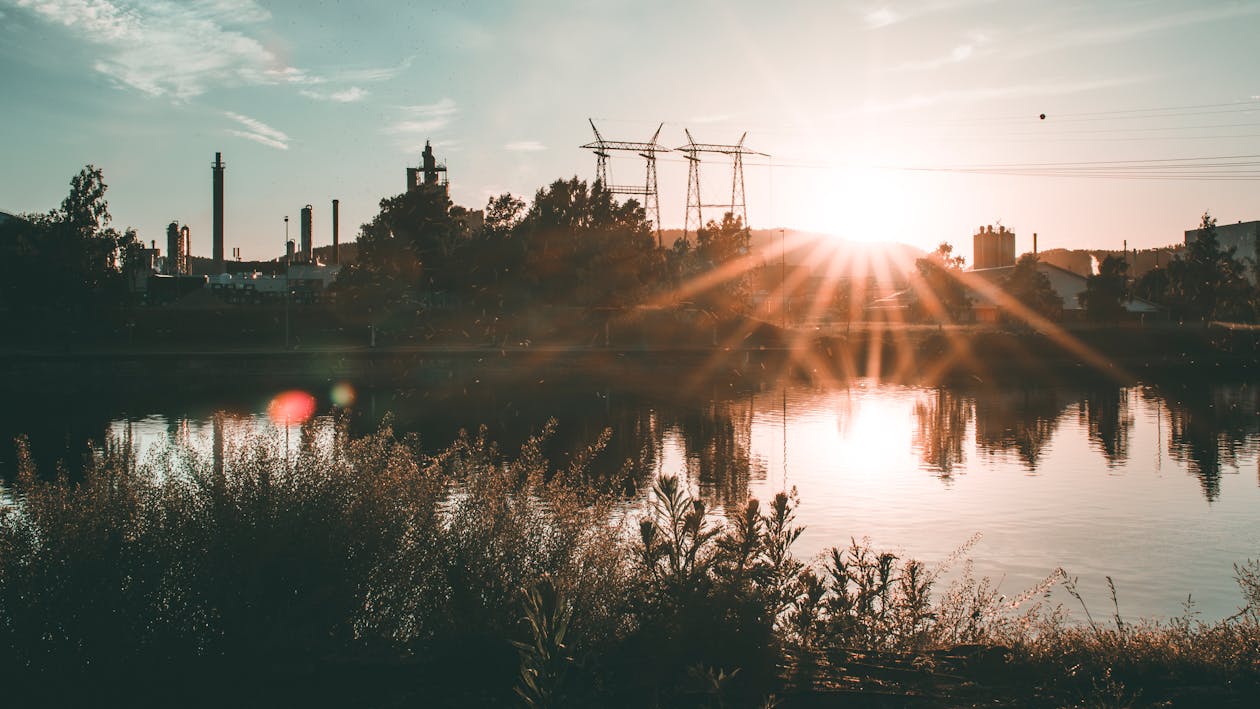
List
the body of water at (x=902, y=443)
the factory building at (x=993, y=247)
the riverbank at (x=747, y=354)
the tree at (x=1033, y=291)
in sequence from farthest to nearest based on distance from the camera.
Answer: the factory building at (x=993, y=247) → the tree at (x=1033, y=291) → the riverbank at (x=747, y=354) → the body of water at (x=902, y=443)

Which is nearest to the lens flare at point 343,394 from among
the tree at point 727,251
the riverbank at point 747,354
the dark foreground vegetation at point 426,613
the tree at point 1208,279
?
the riverbank at point 747,354

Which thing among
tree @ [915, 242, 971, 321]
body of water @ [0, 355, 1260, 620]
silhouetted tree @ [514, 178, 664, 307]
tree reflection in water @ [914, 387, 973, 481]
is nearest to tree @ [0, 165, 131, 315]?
body of water @ [0, 355, 1260, 620]

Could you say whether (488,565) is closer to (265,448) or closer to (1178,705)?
(265,448)

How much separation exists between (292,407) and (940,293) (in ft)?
256

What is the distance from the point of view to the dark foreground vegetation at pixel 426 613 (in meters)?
7.73

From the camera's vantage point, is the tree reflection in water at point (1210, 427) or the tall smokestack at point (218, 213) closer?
the tree reflection in water at point (1210, 427)

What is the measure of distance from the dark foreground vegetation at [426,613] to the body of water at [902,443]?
8.44 ft

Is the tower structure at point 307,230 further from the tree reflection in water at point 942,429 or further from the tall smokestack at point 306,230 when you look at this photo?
the tree reflection in water at point 942,429

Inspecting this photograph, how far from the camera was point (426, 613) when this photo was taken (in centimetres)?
931

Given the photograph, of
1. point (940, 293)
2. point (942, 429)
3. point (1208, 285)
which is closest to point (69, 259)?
point (942, 429)

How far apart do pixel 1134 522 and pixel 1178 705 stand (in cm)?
1717

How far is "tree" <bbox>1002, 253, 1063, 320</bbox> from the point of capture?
95.0 meters

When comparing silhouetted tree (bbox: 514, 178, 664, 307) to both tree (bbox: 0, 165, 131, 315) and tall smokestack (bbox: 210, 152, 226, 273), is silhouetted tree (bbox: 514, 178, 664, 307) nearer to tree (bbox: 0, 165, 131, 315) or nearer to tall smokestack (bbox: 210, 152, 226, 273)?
tree (bbox: 0, 165, 131, 315)

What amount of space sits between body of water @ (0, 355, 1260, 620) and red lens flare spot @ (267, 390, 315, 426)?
94 centimetres
